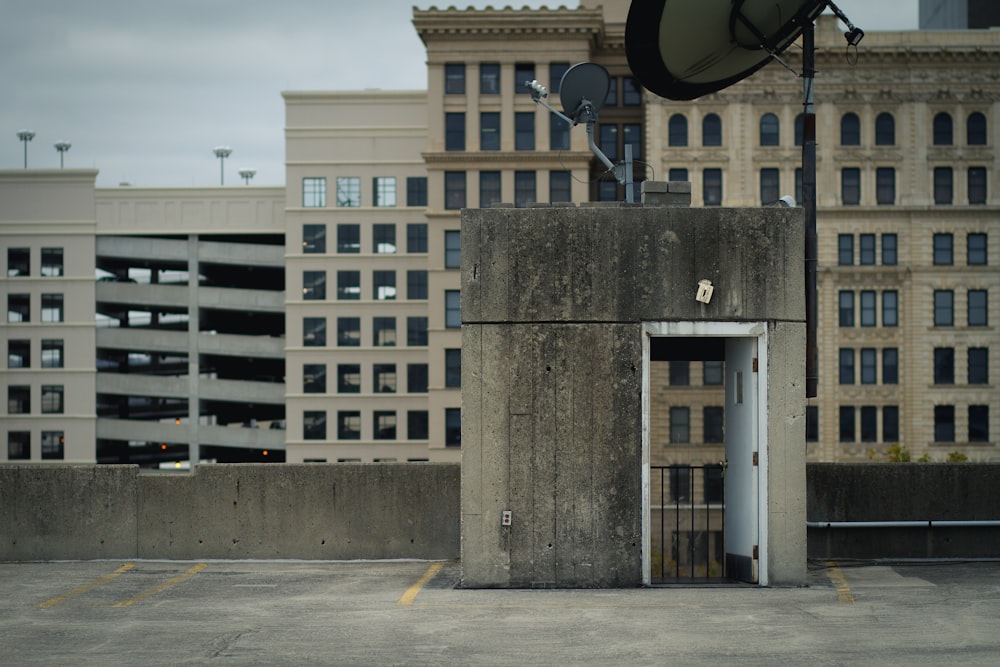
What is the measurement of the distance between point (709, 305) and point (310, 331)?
3155 inches

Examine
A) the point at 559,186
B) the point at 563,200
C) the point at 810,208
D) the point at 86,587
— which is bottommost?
the point at 86,587

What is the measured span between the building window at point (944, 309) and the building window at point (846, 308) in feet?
20.3

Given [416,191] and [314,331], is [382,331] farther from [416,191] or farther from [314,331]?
[416,191]

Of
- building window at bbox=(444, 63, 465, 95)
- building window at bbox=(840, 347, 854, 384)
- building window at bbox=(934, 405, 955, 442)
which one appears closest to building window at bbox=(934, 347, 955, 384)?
building window at bbox=(934, 405, 955, 442)

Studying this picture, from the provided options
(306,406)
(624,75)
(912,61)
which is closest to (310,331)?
(306,406)

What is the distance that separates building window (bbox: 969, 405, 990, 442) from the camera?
272 feet

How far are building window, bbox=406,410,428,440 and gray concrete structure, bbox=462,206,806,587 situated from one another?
76913 millimetres

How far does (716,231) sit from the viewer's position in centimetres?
1452

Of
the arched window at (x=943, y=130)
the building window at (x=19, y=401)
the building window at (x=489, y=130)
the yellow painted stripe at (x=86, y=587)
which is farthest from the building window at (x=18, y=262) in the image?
the yellow painted stripe at (x=86, y=587)

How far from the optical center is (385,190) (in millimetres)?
92812

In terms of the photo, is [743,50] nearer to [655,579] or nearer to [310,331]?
[655,579]

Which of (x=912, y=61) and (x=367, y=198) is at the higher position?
(x=912, y=61)

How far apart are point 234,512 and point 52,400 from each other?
8659 centimetres

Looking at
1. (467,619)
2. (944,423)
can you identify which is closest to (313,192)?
(944,423)
